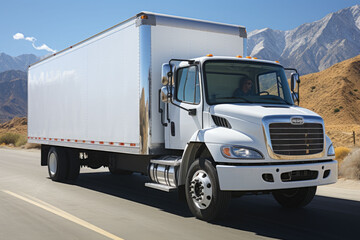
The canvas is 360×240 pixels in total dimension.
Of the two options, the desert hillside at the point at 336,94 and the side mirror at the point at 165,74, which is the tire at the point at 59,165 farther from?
Answer: the desert hillside at the point at 336,94

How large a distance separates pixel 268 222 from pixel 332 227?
988mm

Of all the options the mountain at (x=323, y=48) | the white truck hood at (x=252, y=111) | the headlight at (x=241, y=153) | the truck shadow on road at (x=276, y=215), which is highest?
the mountain at (x=323, y=48)

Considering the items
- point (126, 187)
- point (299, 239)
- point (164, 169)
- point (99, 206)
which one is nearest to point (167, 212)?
point (164, 169)

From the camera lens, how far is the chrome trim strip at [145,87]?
8877 millimetres

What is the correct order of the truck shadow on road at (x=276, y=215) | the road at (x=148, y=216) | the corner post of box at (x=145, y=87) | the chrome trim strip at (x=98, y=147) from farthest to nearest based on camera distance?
the chrome trim strip at (x=98, y=147), the corner post of box at (x=145, y=87), the truck shadow on road at (x=276, y=215), the road at (x=148, y=216)

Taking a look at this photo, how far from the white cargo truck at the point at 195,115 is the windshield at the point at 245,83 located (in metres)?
0.02

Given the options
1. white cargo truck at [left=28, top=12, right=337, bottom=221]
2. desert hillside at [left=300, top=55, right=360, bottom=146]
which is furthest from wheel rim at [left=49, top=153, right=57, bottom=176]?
desert hillside at [left=300, top=55, right=360, bottom=146]

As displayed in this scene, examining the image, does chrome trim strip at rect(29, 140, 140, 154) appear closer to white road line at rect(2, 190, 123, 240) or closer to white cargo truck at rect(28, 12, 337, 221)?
white cargo truck at rect(28, 12, 337, 221)

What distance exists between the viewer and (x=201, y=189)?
7637 mm

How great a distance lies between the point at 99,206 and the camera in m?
9.04

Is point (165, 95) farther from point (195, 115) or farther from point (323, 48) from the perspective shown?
point (323, 48)

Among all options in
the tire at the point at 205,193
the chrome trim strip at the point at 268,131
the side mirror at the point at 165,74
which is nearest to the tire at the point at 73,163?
the side mirror at the point at 165,74

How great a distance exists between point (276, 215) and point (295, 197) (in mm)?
849

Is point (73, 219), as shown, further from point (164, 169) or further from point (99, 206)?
point (164, 169)
